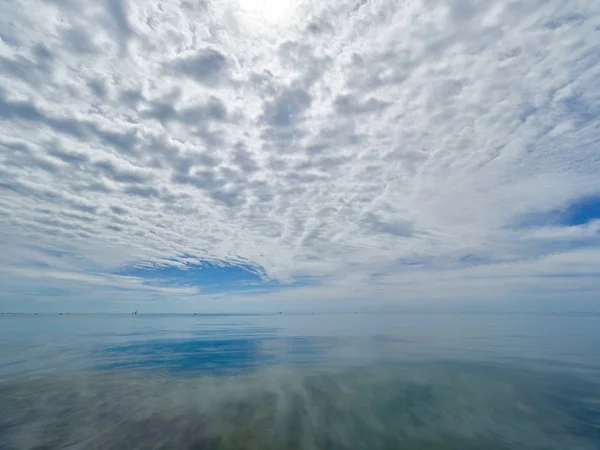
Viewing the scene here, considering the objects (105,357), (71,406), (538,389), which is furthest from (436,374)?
(105,357)

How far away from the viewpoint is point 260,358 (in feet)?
96.4

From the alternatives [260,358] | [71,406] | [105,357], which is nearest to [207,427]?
[71,406]

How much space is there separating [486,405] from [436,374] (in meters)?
6.85

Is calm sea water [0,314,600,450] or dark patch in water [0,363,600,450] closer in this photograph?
dark patch in water [0,363,600,450]

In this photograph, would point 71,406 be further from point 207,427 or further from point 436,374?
point 436,374

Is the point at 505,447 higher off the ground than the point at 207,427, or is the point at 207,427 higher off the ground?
the point at 207,427

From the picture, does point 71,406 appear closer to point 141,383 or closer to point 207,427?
point 141,383

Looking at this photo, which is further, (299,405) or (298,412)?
(299,405)

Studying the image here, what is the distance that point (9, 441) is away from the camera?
1070 centimetres

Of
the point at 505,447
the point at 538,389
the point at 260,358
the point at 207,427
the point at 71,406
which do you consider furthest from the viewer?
the point at 260,358

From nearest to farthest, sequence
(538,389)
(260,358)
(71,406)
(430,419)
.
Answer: (430,419), (71,406), (538,389), (260,358)

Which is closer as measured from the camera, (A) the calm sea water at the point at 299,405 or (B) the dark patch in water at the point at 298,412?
(B) the dark patch in water at the point at 298,412

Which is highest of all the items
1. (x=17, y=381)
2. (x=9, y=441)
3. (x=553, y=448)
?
(x=17, y=381)

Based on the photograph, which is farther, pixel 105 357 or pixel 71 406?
pixel 105 357
